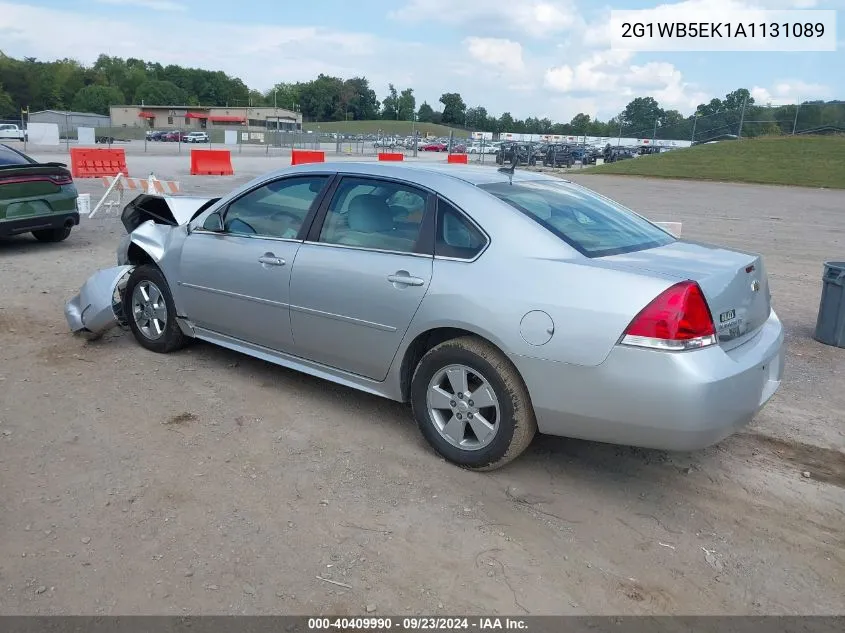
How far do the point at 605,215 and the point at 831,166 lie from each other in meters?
38.9

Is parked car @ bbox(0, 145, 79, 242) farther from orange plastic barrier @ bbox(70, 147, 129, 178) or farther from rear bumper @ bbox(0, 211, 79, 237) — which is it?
orange plastic barrier @ bbox(70, 147, 129, 178)

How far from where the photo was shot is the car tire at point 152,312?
17.8 ft

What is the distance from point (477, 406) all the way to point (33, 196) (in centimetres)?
812

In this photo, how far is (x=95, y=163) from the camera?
21.5 metres

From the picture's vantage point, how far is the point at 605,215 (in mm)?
4348

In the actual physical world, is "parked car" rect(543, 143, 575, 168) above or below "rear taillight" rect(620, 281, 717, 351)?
above

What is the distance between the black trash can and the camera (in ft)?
20.7

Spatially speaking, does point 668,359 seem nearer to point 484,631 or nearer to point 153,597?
point 484,631

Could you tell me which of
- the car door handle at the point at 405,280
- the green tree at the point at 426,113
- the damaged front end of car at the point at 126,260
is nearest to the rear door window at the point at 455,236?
the car door handle at the point at 405,280

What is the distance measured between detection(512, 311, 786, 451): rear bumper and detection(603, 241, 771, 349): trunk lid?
14 centimetres

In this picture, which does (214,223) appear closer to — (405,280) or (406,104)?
(405,280)

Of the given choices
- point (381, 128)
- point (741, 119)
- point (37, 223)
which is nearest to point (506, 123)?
point (381, 128)

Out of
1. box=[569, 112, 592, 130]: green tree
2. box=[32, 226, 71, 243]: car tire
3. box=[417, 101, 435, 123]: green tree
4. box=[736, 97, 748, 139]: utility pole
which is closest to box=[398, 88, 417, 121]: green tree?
box=[417, 101, 435, 123]: green tree

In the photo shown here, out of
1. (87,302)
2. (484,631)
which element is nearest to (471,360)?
(484,631)
